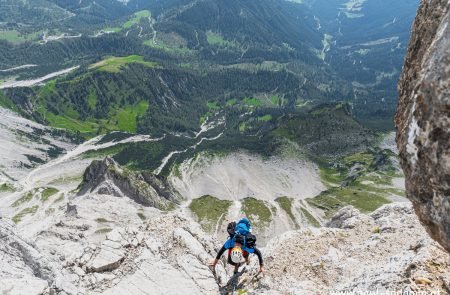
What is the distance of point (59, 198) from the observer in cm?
19775

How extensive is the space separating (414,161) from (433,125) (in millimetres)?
1877

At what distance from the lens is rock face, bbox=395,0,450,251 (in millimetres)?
13344

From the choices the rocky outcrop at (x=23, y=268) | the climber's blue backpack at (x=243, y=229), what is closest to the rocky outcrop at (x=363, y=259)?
the climber's blue backpack at (x=243, y=229)

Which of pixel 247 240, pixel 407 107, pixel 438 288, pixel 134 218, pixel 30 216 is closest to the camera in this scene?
pixel 407 107

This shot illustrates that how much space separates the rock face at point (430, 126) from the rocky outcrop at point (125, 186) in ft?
525

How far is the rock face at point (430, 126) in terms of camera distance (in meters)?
13.3

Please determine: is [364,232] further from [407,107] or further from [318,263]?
[407,107]

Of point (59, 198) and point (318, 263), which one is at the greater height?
point (318, 263)

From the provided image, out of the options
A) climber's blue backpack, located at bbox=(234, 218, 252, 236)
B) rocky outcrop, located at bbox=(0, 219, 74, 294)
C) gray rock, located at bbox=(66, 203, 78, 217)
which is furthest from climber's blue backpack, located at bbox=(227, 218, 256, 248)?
gray rock, located at bbox=(66, 203, 78, 217)

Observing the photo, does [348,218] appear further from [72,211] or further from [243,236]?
[72,211]

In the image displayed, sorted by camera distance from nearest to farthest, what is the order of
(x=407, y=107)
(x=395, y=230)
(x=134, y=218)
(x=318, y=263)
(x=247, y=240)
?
(x=407, y=107) → (x=247, y=240) → (x=318, y=263) → (x=395, y=230) → (x=134, y=218)

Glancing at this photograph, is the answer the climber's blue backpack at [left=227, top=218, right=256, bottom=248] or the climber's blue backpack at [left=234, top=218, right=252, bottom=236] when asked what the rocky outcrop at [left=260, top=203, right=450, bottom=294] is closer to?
the climber's blue backpack at [left=227, top=218, right=256, bottom=248]

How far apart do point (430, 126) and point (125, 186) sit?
173521 millimetres

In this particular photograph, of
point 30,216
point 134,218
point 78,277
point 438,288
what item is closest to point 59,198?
point 30,216
